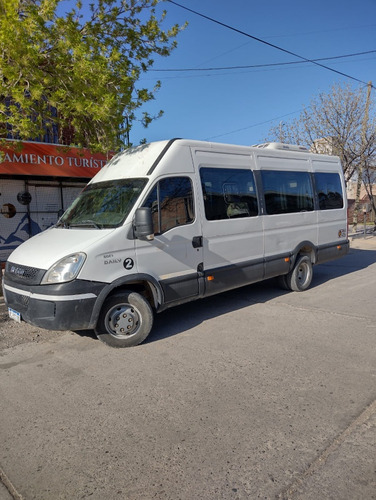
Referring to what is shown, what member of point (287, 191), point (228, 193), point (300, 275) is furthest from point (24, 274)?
point (300, 275)

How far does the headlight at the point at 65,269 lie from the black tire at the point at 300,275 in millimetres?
4365

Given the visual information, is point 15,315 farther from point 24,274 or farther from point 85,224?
point 85,224

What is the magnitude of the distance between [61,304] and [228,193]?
299cm

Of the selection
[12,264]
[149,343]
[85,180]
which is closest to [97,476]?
[149,343]

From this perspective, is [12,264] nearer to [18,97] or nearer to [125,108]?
[18,97]

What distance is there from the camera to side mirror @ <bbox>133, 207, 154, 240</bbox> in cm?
424

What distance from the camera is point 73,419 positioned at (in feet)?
10.0

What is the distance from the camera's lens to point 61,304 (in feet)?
13.1

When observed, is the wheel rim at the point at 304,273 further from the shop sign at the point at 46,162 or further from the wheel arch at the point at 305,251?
the shop sign at the point at 46,162

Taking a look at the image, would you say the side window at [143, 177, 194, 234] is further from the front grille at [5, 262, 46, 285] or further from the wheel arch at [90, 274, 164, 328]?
the front grille at [5, 262, 46, 285]

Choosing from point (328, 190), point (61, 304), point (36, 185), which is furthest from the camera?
point (36, 185)

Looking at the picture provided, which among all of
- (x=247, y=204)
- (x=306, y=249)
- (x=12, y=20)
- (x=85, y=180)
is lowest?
(x=306, y=249)

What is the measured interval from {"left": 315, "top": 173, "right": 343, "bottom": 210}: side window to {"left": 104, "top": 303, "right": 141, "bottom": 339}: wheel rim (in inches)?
190

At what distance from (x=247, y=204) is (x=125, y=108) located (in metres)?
2.93
